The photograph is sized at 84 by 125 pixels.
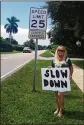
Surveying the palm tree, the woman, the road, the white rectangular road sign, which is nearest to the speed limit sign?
the white rectangular road sign

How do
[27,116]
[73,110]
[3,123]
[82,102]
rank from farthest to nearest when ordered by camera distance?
[82,102] → [73,110] → [27,116] → [3,123]

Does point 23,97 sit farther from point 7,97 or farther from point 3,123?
point 3,123

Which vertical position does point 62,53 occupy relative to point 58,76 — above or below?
above

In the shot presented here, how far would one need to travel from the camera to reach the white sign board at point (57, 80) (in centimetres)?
793

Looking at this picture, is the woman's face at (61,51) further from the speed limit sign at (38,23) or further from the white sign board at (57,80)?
the speed limit sign at (38,23)

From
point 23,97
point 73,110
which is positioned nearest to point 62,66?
point 73,110

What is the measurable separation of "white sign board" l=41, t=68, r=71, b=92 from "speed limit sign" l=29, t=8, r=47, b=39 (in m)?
3.90

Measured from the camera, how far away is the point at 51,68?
802 centimetres

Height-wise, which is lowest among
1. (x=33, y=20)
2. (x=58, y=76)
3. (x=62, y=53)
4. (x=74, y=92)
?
(x=74, y=92)

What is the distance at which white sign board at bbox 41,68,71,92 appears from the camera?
793 cm

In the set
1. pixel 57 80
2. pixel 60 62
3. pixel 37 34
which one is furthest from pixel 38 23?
pixel 57 80

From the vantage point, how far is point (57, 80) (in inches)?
314

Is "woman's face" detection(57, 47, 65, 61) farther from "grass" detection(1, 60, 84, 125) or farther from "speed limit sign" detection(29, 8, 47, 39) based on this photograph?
"speed limit sign" detection(29, 8, 47, 39)

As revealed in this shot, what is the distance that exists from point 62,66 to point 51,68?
0.26 m
